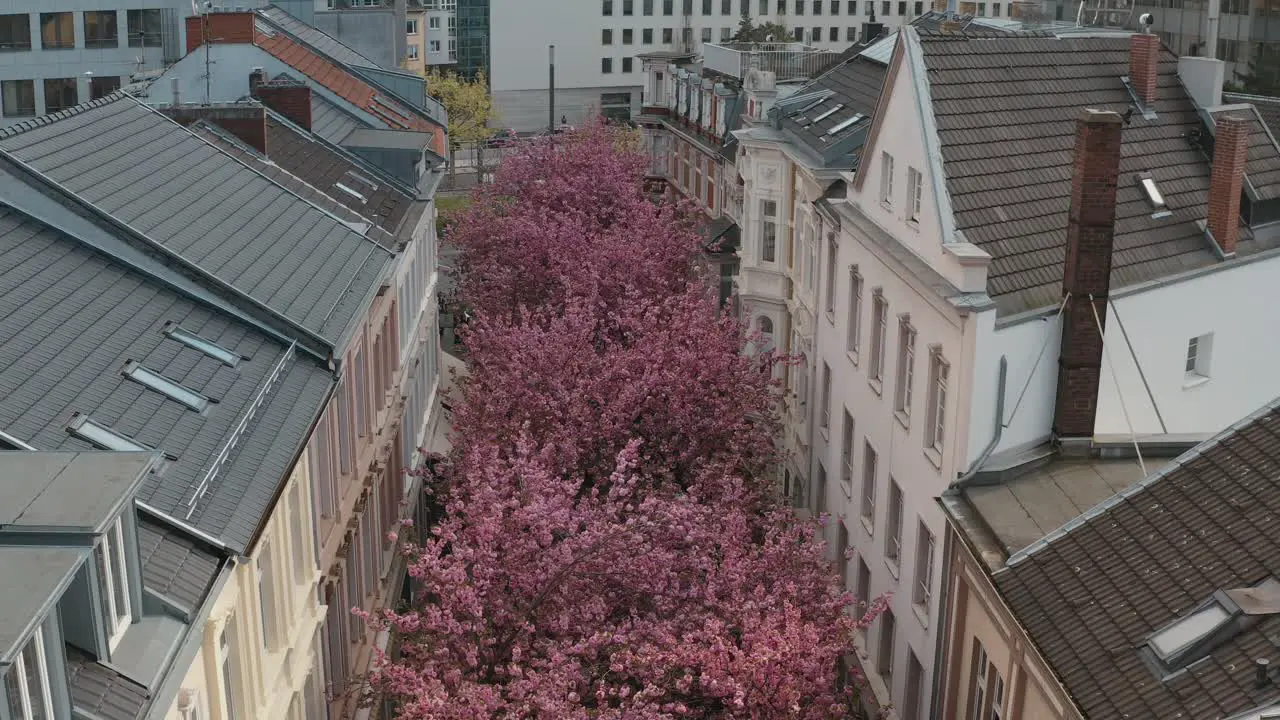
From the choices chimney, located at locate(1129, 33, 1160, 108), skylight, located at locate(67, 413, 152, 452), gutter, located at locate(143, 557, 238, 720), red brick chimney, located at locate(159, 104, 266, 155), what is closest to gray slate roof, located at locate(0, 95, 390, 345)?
red brick chimney, located at locate(159, 104, 266, 155)

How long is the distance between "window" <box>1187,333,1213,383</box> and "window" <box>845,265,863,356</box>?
22.5 ft

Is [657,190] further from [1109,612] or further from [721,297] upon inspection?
[1109,612]

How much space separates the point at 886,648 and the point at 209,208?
1421 centimetres

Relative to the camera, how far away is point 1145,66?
2970 cm

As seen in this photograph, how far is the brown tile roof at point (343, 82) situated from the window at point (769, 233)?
9233 millimetres

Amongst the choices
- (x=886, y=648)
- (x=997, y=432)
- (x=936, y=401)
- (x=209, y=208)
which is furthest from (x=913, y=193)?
(x=209, y=208)

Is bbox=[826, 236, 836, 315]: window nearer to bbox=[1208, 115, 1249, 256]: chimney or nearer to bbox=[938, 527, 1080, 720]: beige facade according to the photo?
bbox=[1208, 115, 1249, 256]: chimney

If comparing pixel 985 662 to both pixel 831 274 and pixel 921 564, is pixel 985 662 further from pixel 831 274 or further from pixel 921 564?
pixel 831 274

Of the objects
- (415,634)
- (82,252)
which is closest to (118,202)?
(82,252)

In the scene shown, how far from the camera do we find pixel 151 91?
3928 centimetres

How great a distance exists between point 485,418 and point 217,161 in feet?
23.0

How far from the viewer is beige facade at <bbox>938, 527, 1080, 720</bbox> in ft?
63.4

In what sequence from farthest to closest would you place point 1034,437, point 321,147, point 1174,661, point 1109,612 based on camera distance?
1. point 321,147
2. point 1034,437
3. point 1109,612
4. point 1174,661

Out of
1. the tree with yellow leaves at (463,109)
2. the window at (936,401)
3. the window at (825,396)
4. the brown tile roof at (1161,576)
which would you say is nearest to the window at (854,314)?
the window at (825,396)
